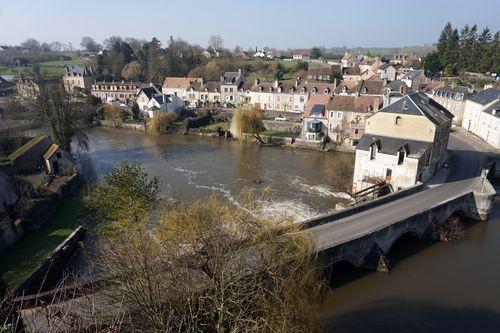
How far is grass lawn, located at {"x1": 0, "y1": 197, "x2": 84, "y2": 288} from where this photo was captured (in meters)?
17.4

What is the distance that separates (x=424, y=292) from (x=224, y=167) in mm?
21772

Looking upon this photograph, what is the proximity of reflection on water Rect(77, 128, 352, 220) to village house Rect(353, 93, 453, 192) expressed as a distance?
3.29 m

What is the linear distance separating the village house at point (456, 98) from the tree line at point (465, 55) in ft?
73.0

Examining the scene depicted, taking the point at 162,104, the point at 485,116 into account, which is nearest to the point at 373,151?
the point at 485,116

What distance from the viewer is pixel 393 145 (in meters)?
26.6

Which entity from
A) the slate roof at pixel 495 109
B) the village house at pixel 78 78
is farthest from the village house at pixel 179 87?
the slate roof at pixel 495 109

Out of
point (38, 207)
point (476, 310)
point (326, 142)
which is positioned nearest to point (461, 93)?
point (326, 142)

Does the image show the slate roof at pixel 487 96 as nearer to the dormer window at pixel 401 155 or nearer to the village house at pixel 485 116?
the village house at pixel 485 116

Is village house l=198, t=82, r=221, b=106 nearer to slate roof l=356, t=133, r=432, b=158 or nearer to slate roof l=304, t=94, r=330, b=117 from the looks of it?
slate roof l=304, t=94, r=330, b=117

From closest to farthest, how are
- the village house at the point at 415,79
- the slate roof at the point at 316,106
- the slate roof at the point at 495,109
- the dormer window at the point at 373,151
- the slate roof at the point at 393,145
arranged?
the slate roof at the point at 393,145 → the dormer window at the point at 373,151 → the slate roof at the point at 495,109 → the slate roof at the point at 316,106 → the village house at the point at 415,79

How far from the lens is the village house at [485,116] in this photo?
3647 cm

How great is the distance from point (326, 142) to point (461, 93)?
61.1ft

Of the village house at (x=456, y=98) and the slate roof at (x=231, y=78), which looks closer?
the village house at (x=456, y=98)

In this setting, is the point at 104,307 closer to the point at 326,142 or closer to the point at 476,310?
the point at 476,310
